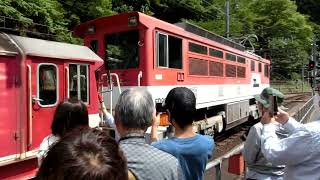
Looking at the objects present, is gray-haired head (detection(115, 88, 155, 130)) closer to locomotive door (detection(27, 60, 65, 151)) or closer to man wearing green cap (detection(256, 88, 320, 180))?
man wearing green cap (detection(256, 88, 320, 180))

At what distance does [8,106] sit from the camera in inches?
298

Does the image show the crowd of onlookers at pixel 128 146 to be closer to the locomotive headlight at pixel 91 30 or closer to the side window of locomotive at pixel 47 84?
the side window of locomotive at pixel 47 84

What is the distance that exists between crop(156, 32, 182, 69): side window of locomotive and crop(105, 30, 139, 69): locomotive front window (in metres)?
0.56

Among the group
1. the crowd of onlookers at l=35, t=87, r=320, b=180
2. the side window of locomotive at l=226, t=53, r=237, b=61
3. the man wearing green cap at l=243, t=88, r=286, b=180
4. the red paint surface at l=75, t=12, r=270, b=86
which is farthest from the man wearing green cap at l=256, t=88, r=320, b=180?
the side window of locomotive at l=226, t=53, r=237, b=61

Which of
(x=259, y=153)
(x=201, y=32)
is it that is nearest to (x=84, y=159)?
(x=259, y=153)

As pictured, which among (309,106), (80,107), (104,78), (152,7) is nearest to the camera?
(80,107)

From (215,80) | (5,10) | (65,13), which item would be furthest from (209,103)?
(65,13)

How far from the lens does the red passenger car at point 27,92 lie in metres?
7.53

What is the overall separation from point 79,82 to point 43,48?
3.73 feet

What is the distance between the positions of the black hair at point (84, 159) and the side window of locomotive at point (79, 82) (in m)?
7.30

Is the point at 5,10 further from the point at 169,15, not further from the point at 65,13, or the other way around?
the point at 169,15

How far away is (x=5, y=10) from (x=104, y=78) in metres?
7.12

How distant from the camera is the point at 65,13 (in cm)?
2450

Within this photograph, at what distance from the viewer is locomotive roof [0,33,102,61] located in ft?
25.8
